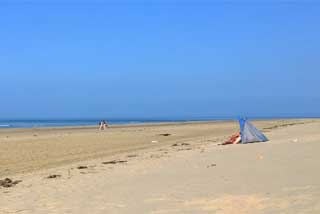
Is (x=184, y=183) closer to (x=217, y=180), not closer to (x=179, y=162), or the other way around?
(x=217, y=180)

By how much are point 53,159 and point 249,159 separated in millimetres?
8283

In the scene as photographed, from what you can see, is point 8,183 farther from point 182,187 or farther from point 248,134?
point 248,134

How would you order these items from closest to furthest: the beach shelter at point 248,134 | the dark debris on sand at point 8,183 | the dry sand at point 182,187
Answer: the dry sand at point 182,187, the dark debris on sand at point 8,183, the beach shelter at point 248,134

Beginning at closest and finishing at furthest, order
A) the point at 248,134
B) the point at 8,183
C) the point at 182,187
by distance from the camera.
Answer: the point at 182,187 → the point at 8,183 → the point at 248,134

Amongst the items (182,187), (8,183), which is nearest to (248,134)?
(182,187)

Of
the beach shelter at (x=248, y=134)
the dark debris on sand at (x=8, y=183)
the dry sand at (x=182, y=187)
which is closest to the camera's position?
the dry sand at (x=182, y=187)

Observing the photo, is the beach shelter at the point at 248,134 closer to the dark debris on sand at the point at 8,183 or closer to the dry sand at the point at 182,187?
the dry sand at the point at 182,187

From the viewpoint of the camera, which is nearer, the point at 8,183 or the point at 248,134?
the point at 8,183

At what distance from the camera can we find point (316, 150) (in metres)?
15.6

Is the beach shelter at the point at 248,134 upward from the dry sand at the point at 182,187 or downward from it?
upward

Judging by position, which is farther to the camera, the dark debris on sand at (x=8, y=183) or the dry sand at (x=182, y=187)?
the dark debris on sand at (x=8, y=183)

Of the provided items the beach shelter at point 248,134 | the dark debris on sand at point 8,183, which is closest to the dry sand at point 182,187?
the dark debris on sand at point 8,183

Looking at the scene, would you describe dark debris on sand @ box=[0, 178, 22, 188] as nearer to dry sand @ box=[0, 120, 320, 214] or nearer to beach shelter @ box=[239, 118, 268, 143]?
dry sand @ box=[0, 120, 320, 214]

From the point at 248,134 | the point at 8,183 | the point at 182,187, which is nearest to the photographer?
the point at 182,187
